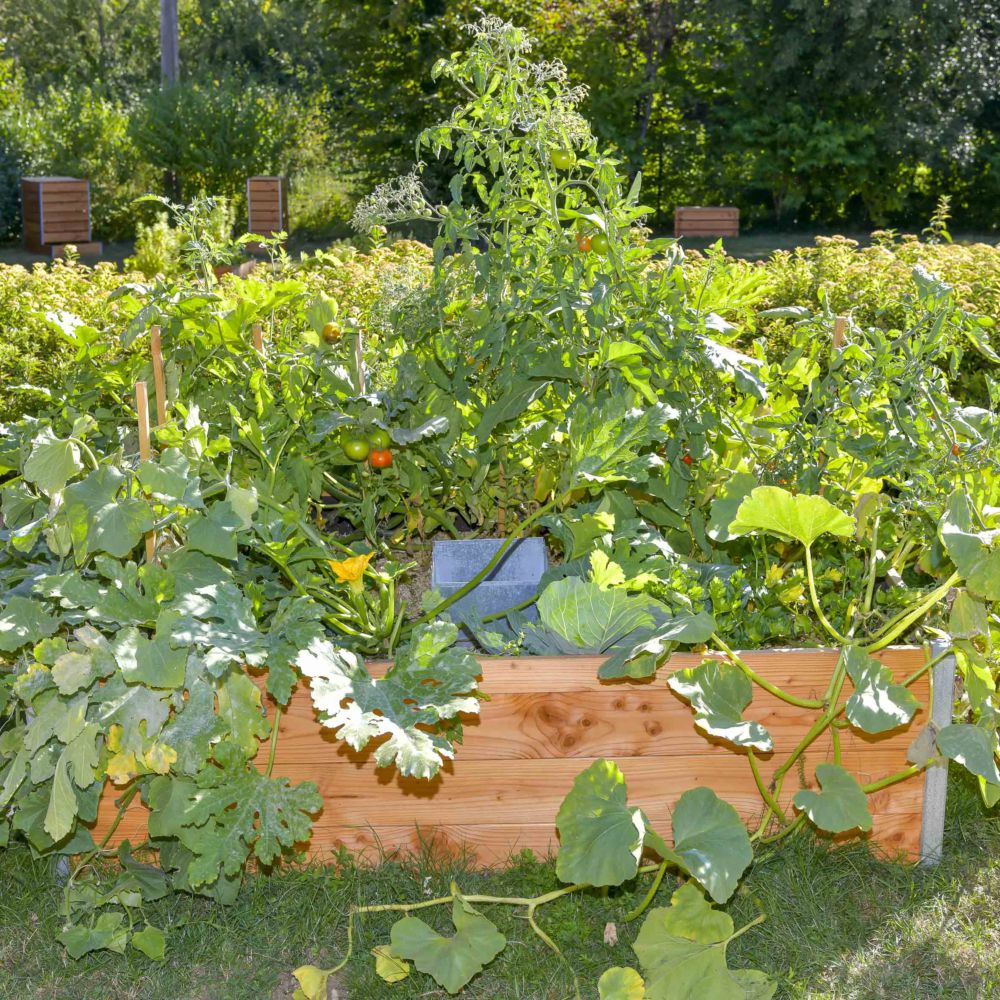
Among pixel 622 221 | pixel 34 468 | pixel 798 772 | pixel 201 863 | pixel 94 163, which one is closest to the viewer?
pixel 201 863

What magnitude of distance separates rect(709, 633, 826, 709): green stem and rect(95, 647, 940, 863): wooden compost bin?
34 millimetres

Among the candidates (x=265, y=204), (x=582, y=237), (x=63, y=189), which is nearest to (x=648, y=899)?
(x=582, y=237)

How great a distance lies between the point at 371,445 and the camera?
7.67ft

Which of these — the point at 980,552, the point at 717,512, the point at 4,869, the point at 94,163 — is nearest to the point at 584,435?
the point at 717,512

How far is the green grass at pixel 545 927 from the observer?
200 centimetres

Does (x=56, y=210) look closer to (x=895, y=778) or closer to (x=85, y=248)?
(x=85, y=248)

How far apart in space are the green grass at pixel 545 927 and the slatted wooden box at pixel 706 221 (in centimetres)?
899

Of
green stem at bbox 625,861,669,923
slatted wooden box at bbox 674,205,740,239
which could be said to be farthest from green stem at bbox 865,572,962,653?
slatted wooden box at bbox 674,205,740,239

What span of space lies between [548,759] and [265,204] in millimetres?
→ 9656

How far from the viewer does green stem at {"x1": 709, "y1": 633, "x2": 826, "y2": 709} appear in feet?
6.79

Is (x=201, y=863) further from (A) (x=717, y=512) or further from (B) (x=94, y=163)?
(B) (x=94, y=163)

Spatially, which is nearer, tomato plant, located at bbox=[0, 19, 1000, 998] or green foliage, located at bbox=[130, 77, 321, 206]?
tomato plant, located at bbox=[0, 19, 1000, 998]

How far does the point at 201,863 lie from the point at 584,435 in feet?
3.23

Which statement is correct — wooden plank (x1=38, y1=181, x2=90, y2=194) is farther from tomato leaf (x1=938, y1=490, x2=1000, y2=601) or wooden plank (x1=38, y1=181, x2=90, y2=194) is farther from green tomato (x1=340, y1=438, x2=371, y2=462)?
tomato leaf (x1=938, y1=490, x2=1000, y2=601)
